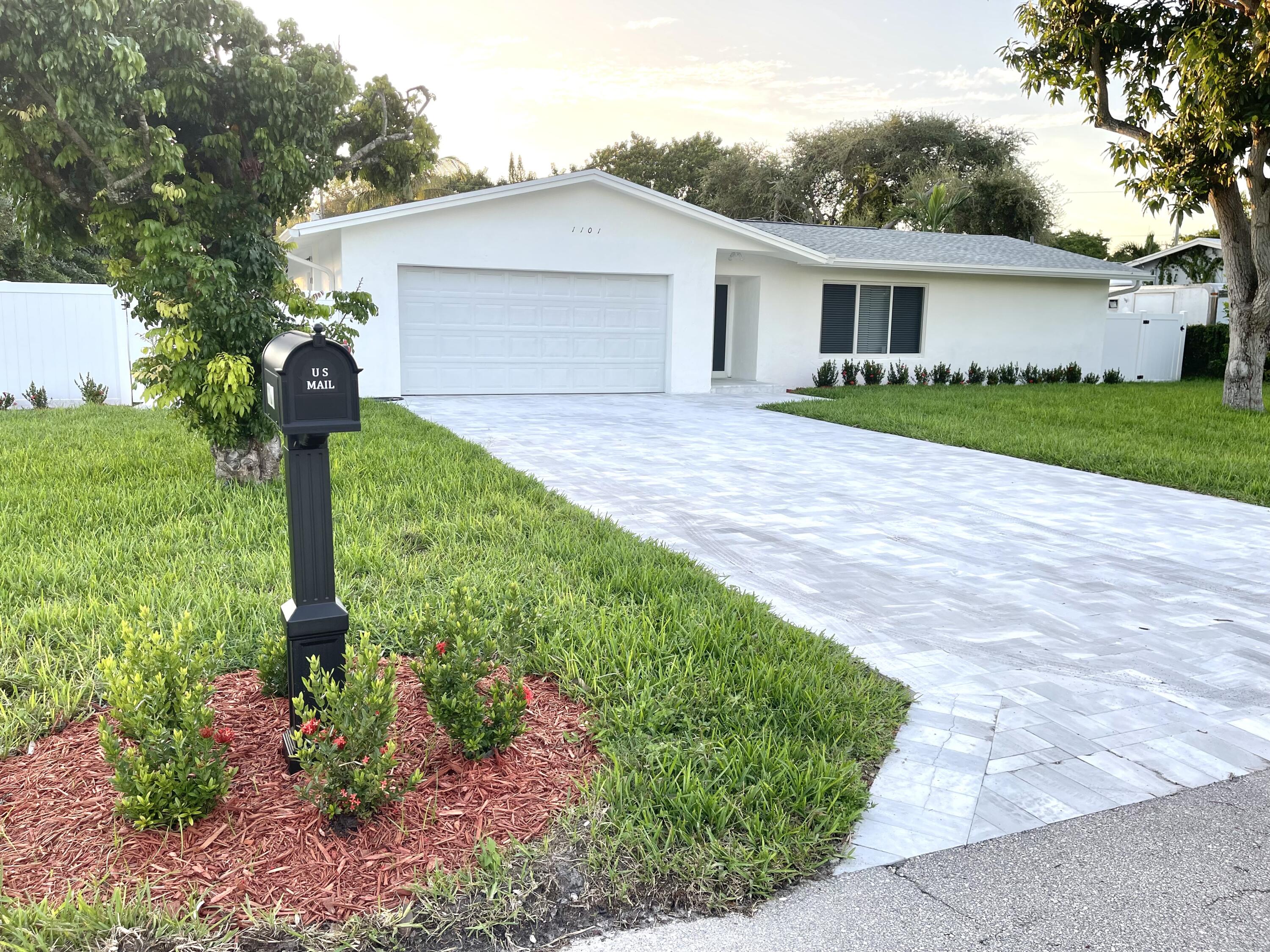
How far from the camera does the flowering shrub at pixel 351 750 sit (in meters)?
2.52

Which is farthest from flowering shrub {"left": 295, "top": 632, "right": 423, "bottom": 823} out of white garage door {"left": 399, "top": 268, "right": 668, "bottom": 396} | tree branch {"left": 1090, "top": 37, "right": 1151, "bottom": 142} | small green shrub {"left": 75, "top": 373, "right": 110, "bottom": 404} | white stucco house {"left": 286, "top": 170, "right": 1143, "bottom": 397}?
tree branch {"left": 1090, "top": 37, "right": 1151, "bottom": 142}

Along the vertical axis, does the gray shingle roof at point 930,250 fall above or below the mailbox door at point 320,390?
above

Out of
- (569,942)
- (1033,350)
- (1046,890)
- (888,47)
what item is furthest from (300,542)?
(888,47)

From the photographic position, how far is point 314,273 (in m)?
18.7

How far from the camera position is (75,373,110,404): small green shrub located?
1362 cm

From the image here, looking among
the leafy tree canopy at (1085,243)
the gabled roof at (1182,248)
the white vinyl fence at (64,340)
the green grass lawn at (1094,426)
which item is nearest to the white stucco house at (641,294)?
the green grass lawn at (1094,426)

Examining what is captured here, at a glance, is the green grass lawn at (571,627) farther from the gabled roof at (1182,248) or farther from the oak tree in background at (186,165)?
the gabled roof at (1182,248)

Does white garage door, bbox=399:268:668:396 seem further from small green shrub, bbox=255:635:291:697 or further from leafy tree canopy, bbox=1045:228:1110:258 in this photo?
leafy tree canopy, bbox=1045:228:1110:258

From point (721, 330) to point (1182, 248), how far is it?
2213cm

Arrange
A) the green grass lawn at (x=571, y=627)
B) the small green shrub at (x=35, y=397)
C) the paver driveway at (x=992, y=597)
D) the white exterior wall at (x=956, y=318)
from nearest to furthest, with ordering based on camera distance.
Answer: the green grass lawn at (x=571, y=627) → the paver driveway at (x=992, y=597) → the small green shrub at (x=35, y=397) → the white exterior wall at (x=956, y=318)

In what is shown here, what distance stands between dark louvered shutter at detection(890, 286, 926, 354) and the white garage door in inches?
233

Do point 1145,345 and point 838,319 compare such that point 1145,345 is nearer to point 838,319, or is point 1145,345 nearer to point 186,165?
point 838,319

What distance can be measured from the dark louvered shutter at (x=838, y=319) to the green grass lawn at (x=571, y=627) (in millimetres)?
12910

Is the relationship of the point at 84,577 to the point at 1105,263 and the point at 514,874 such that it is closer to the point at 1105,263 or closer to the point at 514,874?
the point at 514,874
